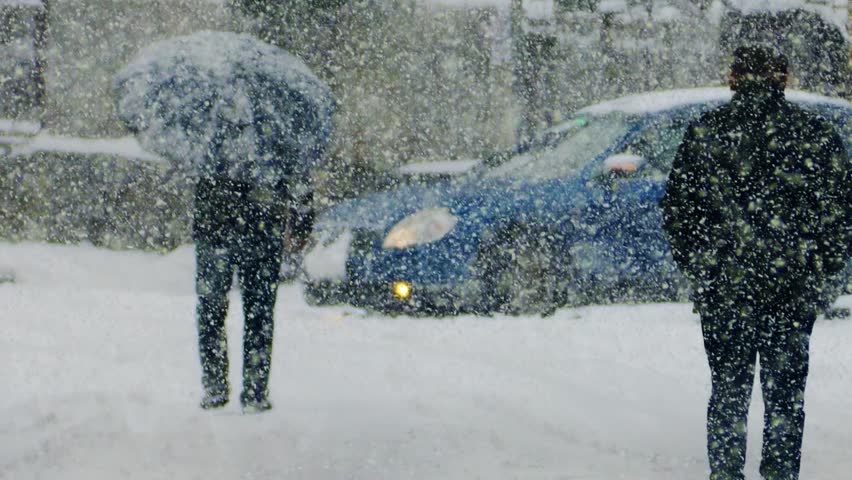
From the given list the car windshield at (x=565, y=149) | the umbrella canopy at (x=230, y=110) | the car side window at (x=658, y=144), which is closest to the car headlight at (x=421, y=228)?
the car windshield at (x=565, y=149)

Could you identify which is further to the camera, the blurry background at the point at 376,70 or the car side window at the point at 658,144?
the blurry background at the point at 376,70

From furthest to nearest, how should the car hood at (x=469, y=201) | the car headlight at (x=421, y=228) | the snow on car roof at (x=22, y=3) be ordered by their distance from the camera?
the snow on car roof at (x=22, y=3) < the car hood at (x=469, y=201) < the car headlight at (x=421, y=228)

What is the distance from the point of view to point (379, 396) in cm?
643

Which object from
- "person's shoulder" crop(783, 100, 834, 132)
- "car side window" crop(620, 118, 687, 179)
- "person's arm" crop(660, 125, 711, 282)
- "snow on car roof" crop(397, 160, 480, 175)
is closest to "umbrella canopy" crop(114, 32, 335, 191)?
"person's arm" crop(660, 125, 711, 282)

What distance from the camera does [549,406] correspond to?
246 inches

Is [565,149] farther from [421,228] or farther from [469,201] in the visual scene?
[421,228]

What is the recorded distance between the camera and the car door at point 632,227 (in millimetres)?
8453

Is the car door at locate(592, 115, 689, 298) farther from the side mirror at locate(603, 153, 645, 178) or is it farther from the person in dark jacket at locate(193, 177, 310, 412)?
the person in dark jacket at locate(193, 177, 310, 412)

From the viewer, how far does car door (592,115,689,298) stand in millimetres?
8453

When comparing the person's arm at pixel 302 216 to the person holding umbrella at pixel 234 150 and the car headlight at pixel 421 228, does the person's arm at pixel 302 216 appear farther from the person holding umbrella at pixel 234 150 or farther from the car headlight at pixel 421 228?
the car headlight at pixel 421 228

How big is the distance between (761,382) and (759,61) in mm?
1102

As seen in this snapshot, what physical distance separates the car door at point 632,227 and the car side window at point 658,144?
0.01 meters

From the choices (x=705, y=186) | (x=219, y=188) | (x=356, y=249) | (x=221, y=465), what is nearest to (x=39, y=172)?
(x=356, y=249)

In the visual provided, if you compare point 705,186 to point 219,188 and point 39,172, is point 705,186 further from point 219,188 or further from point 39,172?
point 39,172
